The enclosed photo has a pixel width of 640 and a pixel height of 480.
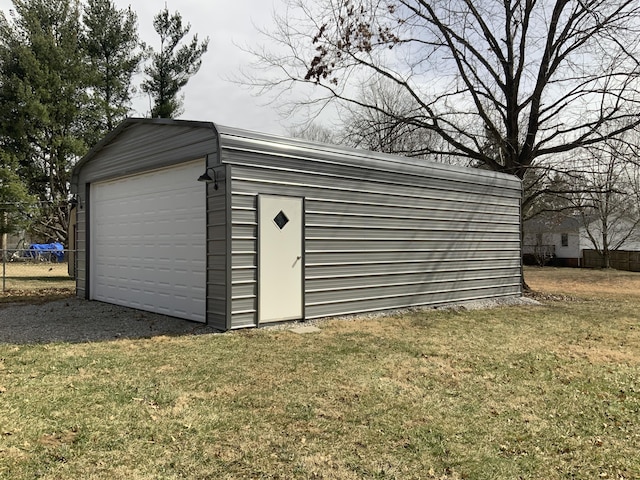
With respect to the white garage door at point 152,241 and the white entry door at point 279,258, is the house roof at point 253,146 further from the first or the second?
the white entry door at point 279,258

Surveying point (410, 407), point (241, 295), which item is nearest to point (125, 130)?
point (241, 295)

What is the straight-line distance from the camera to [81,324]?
726cm

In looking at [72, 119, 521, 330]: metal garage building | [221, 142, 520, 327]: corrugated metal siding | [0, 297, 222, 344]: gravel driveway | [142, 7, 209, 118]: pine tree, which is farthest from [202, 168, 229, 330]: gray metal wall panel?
[142, 7, 209, 118]: pine tree

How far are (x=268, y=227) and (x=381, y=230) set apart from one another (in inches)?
95.1

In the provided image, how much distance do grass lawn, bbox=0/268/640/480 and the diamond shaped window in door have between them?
5.04 ft

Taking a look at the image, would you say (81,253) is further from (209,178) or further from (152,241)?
(209,178)

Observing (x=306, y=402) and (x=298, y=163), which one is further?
(x=298, y=163)

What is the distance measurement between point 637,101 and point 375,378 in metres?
11.5

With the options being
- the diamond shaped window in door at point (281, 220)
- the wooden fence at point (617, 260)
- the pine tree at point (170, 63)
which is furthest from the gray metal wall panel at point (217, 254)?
the wooden fence at point (617, 260)

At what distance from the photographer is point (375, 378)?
4.73 meters

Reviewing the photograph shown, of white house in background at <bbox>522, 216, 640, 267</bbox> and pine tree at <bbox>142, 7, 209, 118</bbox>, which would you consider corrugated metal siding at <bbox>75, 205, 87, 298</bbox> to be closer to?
pine tree at <bbox>142, 7, 209, 118</bbox>

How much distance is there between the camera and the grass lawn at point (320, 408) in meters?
2.96

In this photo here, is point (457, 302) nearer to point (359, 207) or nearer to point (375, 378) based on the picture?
point (359, 207)

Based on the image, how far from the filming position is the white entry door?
6930mm
